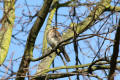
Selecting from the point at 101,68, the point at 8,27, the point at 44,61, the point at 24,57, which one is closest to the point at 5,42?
the point at 8,27

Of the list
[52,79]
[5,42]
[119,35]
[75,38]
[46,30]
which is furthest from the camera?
[46,30]

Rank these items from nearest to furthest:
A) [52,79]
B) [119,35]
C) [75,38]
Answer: [119,35] → [75,38] → [52,79]

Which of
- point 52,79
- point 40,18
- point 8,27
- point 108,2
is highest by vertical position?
point 108,2

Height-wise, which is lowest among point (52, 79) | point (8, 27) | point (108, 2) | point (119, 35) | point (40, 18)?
point (52, 79)

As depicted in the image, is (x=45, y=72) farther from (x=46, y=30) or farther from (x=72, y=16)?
(x=46, y=30)

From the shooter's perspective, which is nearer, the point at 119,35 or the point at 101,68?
the point at 119,35

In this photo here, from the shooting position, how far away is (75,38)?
338 centimetres

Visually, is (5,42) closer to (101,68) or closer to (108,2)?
(101,68)

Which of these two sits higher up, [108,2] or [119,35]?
[108,2]

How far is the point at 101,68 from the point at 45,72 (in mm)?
915

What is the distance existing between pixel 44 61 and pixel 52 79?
1.49 m

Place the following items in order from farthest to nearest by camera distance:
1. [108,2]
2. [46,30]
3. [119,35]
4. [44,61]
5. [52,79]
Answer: [46,30], [108,2], [44,61], [52,79], [119,35]

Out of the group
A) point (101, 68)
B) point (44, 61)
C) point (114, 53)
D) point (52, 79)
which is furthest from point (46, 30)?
point (114, 53)

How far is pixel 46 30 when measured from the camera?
6.45 m
